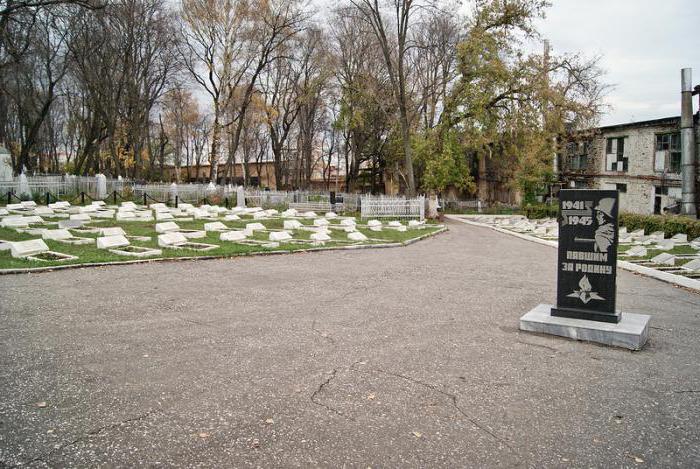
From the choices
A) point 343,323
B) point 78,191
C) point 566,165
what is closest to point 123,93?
point 78,191

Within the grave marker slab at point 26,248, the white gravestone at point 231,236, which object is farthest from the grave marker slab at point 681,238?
the grave marker slab at point 26,248

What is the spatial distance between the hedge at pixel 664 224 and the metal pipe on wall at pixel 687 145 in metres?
2.54

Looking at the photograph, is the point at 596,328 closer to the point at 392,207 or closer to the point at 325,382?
the point at 325,382

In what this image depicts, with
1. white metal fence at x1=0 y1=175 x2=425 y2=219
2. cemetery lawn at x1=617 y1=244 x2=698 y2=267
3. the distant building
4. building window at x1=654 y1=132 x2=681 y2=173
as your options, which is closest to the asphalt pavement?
cemetery lawn at x1=617 y1=244 x2=698 y2=267

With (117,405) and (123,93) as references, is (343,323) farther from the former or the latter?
(123,93)

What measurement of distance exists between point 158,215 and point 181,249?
23.6 ft

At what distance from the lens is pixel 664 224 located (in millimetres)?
18109

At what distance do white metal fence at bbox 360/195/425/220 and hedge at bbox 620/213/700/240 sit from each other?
384 inches

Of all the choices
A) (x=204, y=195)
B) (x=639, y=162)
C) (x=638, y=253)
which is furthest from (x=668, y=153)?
(x=204, y=195)

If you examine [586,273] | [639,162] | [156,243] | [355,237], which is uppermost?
[639,162]

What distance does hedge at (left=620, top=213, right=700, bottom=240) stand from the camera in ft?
53.7

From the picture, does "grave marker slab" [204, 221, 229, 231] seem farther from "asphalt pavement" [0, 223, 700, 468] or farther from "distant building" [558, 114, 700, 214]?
"distant building" [558, 114, 700, 214]

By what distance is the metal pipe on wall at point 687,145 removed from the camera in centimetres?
2125

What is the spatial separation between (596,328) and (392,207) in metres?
21.4
